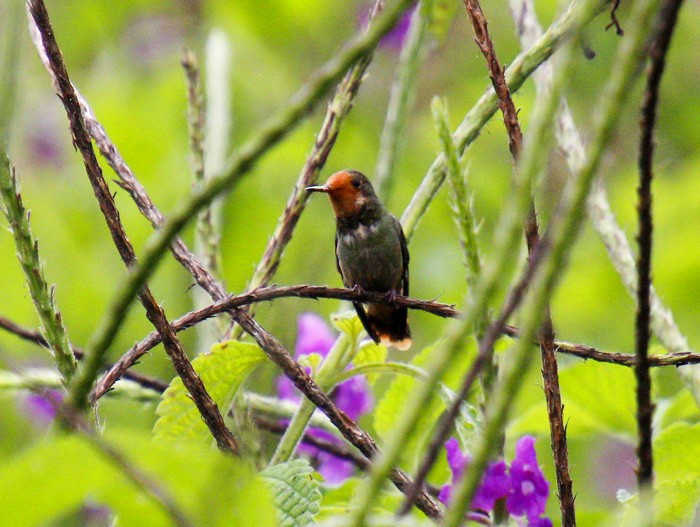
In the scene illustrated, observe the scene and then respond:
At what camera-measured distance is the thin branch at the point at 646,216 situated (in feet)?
2.01

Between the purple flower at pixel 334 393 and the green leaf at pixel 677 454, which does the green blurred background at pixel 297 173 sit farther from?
the green leaf at pixel 677 454

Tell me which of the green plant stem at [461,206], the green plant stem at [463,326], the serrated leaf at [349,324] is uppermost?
the serrated leaf at [349,324]

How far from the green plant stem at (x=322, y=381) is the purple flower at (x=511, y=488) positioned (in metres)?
0.19

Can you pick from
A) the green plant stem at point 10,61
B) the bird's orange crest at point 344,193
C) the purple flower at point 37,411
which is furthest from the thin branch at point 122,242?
the purple flower at point 37,411

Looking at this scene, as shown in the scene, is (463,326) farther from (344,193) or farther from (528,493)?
(344,193)

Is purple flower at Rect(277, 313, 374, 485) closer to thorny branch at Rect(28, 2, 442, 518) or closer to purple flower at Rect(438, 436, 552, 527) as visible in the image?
purple flower at Rect(438, 436, 552, 527)

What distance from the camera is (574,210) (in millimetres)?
527

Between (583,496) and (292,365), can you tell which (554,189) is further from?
(292,365)

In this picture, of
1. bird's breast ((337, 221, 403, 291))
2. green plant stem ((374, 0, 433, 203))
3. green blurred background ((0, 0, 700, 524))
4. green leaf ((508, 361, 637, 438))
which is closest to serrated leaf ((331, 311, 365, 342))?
green plant stem ((374, 0, 433, 203))

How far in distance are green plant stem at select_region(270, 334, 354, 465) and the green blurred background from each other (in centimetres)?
136

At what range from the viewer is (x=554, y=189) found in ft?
14.3

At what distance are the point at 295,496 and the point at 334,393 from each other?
1383 millimetres

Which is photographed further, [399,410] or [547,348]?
[399,410]

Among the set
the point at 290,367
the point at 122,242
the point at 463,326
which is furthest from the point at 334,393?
the point at 463,326
